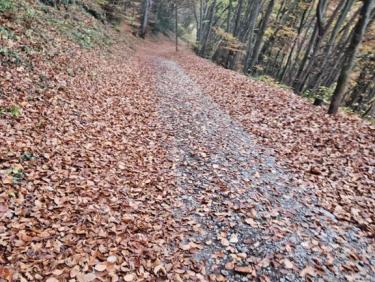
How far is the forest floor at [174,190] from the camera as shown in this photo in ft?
12.3

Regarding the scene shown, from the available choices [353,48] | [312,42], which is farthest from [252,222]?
[312,42]

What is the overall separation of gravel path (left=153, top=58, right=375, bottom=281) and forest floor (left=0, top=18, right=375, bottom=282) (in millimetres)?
20

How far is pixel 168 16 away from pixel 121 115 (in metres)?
36.7

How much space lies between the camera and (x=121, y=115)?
8.66 metres

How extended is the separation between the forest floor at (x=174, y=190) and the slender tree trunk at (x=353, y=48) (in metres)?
0.63

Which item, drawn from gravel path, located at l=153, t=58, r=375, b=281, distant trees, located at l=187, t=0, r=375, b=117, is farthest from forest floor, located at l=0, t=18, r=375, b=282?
distant trees, located at l=187, t=0, r=375, b=117

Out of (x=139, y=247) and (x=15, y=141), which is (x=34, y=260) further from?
(x=15, y=141)

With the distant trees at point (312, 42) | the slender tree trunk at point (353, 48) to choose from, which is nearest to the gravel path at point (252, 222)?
the slender tree trunk at point (353, 48)

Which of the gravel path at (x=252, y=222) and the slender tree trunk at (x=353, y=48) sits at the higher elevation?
the slender tree trunk at (x=353, y=48)

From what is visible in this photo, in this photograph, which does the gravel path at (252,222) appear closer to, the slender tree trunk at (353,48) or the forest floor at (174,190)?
the forest floor at (174,190)

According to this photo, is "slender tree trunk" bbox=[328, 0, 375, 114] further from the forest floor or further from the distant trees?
the distant trees

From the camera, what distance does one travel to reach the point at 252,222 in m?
4.53

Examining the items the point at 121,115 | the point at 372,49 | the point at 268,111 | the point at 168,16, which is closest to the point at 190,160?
the point at 121,115

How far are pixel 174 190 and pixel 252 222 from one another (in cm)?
159
